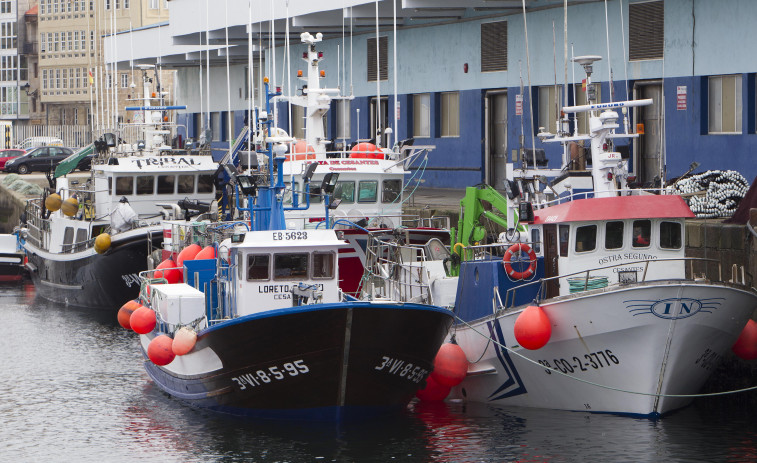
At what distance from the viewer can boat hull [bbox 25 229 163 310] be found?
27141 millimetres

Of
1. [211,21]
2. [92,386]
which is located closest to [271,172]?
[92,386]

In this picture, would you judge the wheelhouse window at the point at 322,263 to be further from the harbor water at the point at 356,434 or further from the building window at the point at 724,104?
the building window at the point at 724,104

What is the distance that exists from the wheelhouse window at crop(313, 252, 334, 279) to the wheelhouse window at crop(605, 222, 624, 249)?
3493 millimetres

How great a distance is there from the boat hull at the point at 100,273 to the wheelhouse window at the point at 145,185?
167 cm

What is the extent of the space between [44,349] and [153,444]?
7.96 meters

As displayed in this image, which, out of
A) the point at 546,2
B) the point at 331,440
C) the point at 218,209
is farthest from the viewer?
the point at 546,2

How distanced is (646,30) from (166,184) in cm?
1083

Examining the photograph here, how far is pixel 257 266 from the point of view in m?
16.2

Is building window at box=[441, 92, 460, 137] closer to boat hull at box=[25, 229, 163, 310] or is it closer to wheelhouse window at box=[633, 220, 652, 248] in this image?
boat hull at box=[25, 229, 163, 310]

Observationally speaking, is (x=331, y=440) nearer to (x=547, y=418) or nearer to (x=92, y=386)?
(x=547, y=418)

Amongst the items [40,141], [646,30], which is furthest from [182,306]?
[40,141]

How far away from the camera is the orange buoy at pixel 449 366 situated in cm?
1703

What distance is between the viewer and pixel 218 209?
25.8 meters

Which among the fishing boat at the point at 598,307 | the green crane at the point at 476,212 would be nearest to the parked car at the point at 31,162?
the green crane at the point at 476,212
